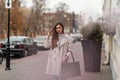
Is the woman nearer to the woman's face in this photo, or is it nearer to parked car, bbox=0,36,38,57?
the woman's face

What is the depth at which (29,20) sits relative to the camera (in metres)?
53.7

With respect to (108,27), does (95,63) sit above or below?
below

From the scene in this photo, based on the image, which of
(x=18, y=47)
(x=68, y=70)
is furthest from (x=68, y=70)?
(x=18, y=47)

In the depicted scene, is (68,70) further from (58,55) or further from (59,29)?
(59,29)

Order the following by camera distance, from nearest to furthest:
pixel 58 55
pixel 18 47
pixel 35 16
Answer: pixel 58 55
pixel 18 47
pixel 35 16

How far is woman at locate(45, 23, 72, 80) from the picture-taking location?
783cm

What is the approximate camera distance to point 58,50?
25.9ft

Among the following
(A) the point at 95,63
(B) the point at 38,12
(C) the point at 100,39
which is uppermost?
(B) the point at 38,12

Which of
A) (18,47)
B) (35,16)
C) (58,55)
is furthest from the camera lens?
(35,16)

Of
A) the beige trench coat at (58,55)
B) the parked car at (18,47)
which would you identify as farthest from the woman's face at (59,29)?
the parked car at (18,47)

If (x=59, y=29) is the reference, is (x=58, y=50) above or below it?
below

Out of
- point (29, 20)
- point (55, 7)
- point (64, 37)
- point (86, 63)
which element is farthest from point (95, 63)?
point (55, 7)

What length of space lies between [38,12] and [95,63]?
41190 mm

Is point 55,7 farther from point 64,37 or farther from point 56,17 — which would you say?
point 64,37
